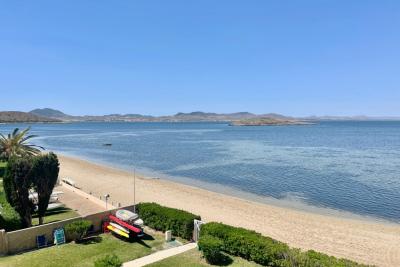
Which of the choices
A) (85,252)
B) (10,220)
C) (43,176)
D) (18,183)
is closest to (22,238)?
(10,220)

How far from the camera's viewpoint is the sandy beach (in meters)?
18.9

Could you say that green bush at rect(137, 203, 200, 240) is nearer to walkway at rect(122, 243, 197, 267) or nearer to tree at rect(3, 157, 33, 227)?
walkway at rect(122, 243, 197, 267)

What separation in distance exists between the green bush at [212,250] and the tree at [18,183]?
35.8 ft

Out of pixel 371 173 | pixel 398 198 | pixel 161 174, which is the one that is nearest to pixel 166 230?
pixel 398 198

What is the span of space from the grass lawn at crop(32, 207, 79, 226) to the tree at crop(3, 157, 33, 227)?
269 cm

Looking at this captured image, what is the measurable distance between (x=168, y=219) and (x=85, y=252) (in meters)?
4.60

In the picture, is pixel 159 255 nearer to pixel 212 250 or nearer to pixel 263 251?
pixel 212 250

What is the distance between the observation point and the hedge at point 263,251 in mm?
12460

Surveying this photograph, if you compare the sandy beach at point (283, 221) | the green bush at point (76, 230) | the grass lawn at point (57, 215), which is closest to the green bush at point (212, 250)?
the green bush at point (76, 230)

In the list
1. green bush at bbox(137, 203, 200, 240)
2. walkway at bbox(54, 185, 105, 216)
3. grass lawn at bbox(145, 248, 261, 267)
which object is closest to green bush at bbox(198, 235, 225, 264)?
grass lawn at bbox(145, 248, 261, 267)

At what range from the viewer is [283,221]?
2411 cm

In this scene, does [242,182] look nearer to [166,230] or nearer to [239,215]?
[239,215]

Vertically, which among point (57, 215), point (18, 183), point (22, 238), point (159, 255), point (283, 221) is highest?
point (18, 183)

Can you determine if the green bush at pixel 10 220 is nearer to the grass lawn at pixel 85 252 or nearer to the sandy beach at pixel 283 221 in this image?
the grass lawn at pixel 85 252
